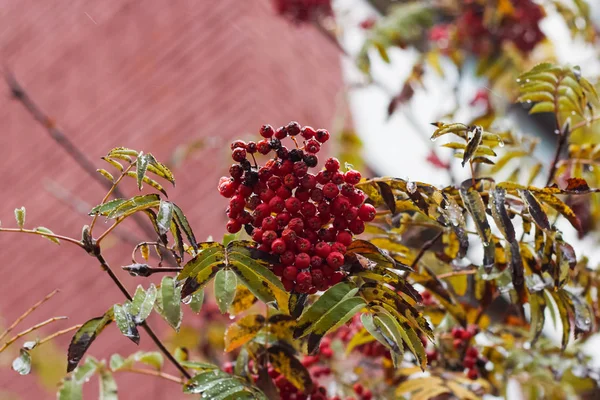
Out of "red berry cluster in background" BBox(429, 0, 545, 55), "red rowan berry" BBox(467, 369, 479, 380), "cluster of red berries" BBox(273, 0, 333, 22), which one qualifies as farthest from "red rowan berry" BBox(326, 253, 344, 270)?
"cluster of red berries" BBox(273, 0, 333, 22)

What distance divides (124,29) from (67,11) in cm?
54

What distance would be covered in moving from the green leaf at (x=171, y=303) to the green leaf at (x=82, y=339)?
5.8 inches

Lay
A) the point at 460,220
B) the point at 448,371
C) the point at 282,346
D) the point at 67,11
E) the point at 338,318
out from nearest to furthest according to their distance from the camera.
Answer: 1. the point at 338,318
2. the point at 460,220
3. the point at 282,346
4. the point at 448,371
5. the point at 67,11

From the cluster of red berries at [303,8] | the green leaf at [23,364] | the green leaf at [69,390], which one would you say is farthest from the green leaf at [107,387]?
the cluster of red berries at [303,8]

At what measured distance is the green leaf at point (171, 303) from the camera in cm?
103

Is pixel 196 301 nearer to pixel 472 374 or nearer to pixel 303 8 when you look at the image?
pixel 472 374

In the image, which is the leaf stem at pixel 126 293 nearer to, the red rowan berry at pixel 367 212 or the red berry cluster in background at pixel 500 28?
the red rowan berry at pixel 367 212

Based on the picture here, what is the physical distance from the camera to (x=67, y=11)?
4.61 metres

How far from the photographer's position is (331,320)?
1028mm

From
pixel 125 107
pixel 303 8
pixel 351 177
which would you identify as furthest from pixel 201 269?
pixel 125 107

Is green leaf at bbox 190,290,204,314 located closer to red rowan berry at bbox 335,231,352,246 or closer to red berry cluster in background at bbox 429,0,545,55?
red rowan berry at bbox 335,231,352,246

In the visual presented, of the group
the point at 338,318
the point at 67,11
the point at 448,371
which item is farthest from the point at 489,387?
the point at 67,11

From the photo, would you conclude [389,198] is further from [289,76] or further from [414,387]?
[289,76]

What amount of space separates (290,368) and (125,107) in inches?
120
